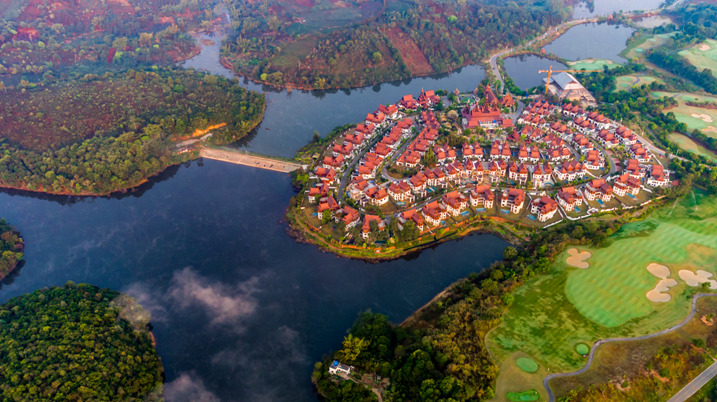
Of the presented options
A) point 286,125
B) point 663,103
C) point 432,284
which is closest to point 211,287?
point 432,284

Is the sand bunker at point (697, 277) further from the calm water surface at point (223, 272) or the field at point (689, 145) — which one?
the field at point (689, 145)

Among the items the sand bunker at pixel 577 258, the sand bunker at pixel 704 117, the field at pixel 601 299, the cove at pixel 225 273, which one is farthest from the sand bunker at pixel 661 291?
the sand bunker at pixel 704 117

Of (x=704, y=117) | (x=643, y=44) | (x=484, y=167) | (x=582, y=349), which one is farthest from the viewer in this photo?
(x=643, y=44)

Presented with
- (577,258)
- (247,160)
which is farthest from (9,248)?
(577,258)

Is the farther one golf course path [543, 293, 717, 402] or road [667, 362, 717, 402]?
golf course path [543, 293, 717, 402]

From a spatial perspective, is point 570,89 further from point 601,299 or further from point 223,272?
point 223,272

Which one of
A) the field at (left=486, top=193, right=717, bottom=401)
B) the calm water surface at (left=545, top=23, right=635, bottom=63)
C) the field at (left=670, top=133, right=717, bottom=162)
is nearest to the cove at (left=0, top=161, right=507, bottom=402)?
the field at (left=486, top=193, right=717, bottom=401)

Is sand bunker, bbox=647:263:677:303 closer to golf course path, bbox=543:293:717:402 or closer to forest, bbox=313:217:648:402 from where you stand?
golf course path, bbox=543:293:717:402
